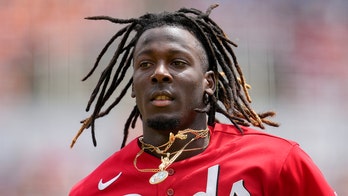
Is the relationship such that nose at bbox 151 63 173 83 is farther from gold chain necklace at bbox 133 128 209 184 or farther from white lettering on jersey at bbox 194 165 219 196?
white lettering on jersey at bbox 194 165 219 196

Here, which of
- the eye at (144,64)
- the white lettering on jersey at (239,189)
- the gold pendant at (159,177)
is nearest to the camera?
the white lettering on jersey at (239,189)

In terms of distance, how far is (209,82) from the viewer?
10.3ft

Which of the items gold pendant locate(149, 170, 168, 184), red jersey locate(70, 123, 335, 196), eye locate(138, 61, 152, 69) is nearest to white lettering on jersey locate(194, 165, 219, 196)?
red jersey locate(70, 123, 335, 196)

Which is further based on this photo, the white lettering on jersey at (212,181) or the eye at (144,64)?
the eye at (144,64)

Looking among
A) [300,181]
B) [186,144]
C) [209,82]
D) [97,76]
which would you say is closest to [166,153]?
[186,144]

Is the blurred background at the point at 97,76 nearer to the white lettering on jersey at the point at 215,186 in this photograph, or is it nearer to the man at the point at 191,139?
the man at the point at 191,139

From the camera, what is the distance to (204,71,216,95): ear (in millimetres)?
3094

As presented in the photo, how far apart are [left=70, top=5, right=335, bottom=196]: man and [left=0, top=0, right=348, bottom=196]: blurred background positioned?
7.14 feet

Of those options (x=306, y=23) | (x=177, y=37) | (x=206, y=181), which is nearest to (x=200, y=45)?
(x=177, y=37)

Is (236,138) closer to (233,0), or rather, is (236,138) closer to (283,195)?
(283,195)

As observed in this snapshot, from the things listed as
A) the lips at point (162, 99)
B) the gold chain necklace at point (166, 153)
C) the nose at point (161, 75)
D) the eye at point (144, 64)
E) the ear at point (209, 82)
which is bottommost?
the gold chain necklace at point (166, 153)

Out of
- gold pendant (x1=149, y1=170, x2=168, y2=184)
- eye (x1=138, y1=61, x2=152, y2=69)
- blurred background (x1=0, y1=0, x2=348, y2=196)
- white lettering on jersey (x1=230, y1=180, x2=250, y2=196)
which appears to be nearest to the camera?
white lettering on jersey (x1=230, y1=180, x2=250, y2=196)

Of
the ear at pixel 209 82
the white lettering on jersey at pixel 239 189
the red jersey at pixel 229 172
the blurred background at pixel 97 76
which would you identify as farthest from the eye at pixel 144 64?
the blurred background at pixel 97 76

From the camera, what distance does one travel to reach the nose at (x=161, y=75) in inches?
114
